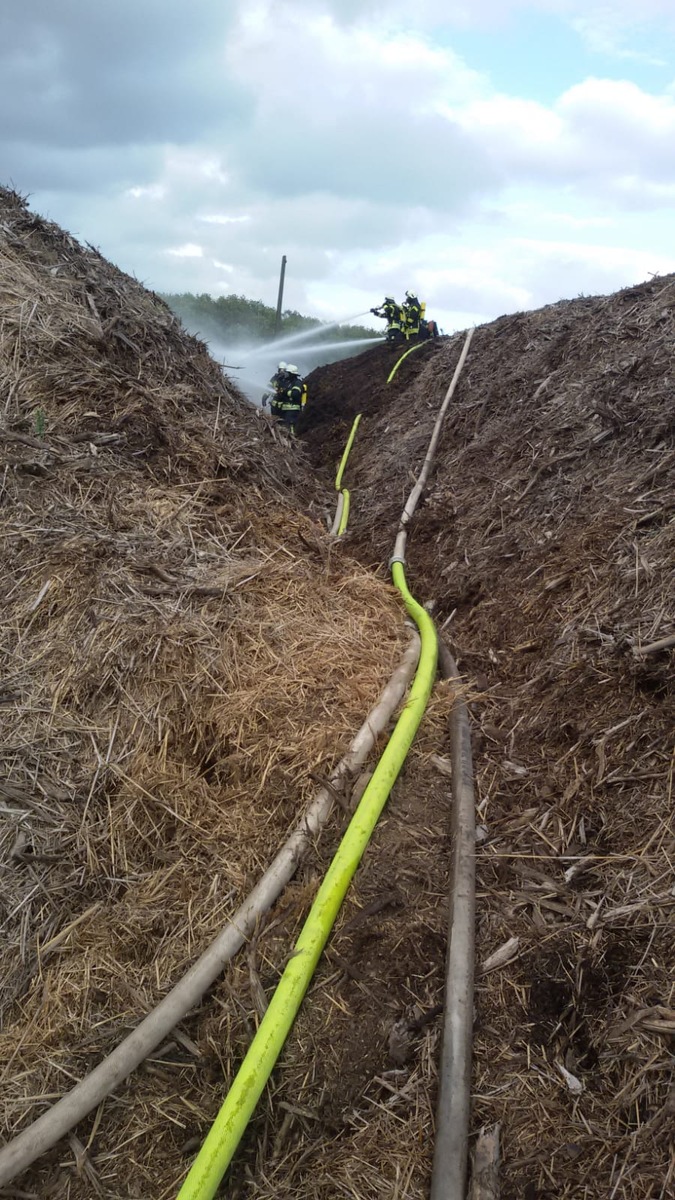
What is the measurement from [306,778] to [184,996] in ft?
3.30

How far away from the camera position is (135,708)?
11.1ft

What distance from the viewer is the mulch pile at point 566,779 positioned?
6.85 ft

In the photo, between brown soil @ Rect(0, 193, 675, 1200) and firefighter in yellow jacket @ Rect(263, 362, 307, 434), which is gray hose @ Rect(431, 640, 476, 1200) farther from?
firefighter in yellow jacket @ Rect(263, 362, 307, 434)

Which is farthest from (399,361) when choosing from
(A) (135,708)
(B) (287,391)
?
(A) (135,708)

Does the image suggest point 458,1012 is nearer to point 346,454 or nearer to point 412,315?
point 346,454

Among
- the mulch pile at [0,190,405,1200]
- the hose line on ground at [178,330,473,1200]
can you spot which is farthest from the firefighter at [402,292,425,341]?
the hose line on ground at [178,330,473,1200]

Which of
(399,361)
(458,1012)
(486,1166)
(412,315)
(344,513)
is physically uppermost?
(412,315)

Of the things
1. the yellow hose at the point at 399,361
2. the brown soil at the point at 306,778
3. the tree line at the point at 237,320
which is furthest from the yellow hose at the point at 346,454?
the tree line at the point at 237,320

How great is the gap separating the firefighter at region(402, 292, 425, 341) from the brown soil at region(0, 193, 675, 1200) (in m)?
10.4

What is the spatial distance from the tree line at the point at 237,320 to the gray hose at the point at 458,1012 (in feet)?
94.5

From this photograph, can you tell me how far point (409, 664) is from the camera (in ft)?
13.1

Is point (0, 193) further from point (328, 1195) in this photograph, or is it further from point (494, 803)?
point (328, 1195)

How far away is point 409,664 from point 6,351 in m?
3.54

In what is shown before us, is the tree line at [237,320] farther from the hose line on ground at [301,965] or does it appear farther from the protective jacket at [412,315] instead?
the hose line on ground at [301,965]
